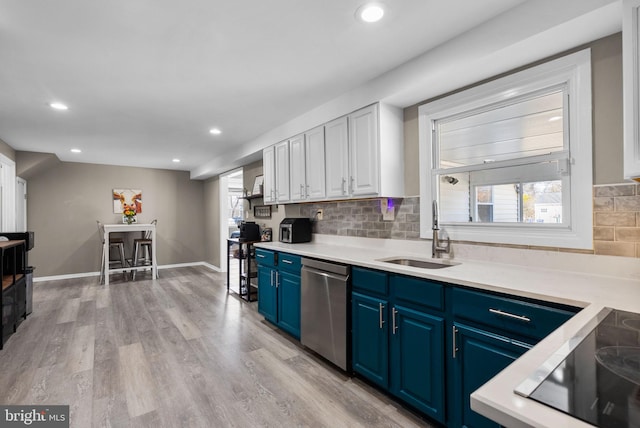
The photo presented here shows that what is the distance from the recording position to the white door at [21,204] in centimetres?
520

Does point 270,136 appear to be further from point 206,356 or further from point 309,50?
point 206,356

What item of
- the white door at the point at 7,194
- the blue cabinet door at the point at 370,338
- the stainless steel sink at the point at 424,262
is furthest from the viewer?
the white door at the point at 7,194

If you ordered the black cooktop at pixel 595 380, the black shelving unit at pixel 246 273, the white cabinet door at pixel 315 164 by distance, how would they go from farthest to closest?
the black shelving unit at pixel 246 273, the white cabinet door at pixel 315 164, the black cooktop at pixel 595 380

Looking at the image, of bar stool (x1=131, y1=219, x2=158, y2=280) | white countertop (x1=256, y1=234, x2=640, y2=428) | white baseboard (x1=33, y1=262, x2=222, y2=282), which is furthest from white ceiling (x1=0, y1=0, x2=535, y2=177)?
white baseboard (x1=33, y1=262, x2=222, y2=282)

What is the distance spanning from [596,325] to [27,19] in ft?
10.0

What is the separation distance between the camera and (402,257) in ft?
8.53

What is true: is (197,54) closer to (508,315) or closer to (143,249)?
(508,315)

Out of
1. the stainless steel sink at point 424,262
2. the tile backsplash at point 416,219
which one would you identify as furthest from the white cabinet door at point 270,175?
the stainless steel sink at point 424,262

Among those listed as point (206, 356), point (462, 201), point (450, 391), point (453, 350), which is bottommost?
point (206, 356)

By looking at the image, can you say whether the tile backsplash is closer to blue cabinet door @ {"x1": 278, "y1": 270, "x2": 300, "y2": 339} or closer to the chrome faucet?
the chrome faucet

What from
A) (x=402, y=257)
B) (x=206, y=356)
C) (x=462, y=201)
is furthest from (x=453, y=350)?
(x=206, y=356)

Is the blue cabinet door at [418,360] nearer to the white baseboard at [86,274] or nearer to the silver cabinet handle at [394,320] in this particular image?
the silver cabinet handle at [394,320]

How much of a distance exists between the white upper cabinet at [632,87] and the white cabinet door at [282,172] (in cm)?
296

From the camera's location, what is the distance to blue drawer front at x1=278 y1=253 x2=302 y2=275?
2.91 meters
